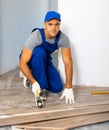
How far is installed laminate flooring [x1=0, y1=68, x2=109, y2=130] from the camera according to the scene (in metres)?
1.97

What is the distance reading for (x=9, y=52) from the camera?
11.1ft

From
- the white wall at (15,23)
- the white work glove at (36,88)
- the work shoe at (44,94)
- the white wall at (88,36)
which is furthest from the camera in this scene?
the white wall at (15,23)

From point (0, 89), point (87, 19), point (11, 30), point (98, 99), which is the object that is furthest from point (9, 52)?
point (98, 99)

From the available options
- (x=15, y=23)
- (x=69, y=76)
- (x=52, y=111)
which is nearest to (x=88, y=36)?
(x=69, y=76)

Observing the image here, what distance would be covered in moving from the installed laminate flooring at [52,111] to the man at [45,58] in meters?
0.10

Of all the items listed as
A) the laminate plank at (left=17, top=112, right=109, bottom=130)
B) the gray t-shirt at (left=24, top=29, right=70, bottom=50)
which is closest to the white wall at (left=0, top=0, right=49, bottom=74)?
the gray t-shirt at (left=24, top=29, right=70, bottom=50)

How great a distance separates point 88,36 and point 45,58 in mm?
542

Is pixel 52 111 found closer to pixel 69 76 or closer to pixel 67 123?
pixel 67 123

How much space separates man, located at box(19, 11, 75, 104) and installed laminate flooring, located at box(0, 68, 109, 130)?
0.10m

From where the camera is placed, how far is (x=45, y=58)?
7.92 ft

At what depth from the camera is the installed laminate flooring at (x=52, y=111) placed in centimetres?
197

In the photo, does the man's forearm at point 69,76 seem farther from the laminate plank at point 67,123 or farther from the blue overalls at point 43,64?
the laminate plank at point 67,123

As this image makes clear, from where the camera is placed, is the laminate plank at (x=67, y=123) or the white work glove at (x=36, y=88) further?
the white work glove at (x=36, y=88)

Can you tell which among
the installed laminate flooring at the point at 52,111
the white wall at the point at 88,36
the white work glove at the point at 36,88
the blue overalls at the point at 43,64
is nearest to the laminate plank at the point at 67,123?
the installed laminate flooring at the point at 52,111
